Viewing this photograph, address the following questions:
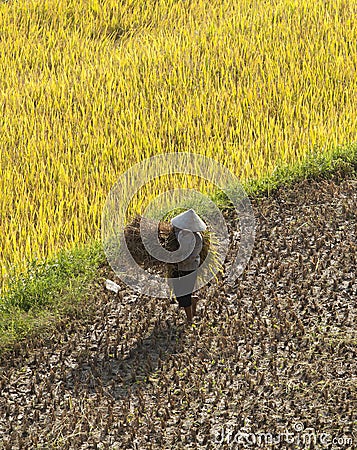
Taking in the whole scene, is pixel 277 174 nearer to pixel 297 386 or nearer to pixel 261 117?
pixel 261 117

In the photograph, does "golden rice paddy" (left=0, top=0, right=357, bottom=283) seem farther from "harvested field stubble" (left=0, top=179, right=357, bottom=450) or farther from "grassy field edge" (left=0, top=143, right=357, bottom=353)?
"harvested field stubble" (left=0, top=179, right=357, bottom=450)

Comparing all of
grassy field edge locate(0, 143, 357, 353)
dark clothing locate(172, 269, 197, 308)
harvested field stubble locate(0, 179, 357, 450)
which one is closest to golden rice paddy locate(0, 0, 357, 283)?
grassy field edge locate(0, 143, 357, 353)

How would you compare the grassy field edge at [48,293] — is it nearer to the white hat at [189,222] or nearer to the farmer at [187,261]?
the farmer at [187,261]

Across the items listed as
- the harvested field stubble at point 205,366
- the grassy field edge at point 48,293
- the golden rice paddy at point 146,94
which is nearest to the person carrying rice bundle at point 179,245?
the harvested field stubble at point 205,366

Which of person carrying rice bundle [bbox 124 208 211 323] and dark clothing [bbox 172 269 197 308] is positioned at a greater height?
person carrying rice bundle [bbox 124 208 211 323]

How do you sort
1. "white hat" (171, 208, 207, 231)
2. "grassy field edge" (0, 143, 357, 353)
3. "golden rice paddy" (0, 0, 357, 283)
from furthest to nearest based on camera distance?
1. "golden rice paddy" (0, 0, 357, 283)
2. "grassy field edge" (0, 143, 357, 353)
3. "white hat" (171, 208, 207, 231)

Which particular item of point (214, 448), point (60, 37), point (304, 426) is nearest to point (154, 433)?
point (214, 448)

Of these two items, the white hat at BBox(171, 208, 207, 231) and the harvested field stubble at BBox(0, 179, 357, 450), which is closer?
the harvested field stubble at BBox(0, 179, 357, 450)
